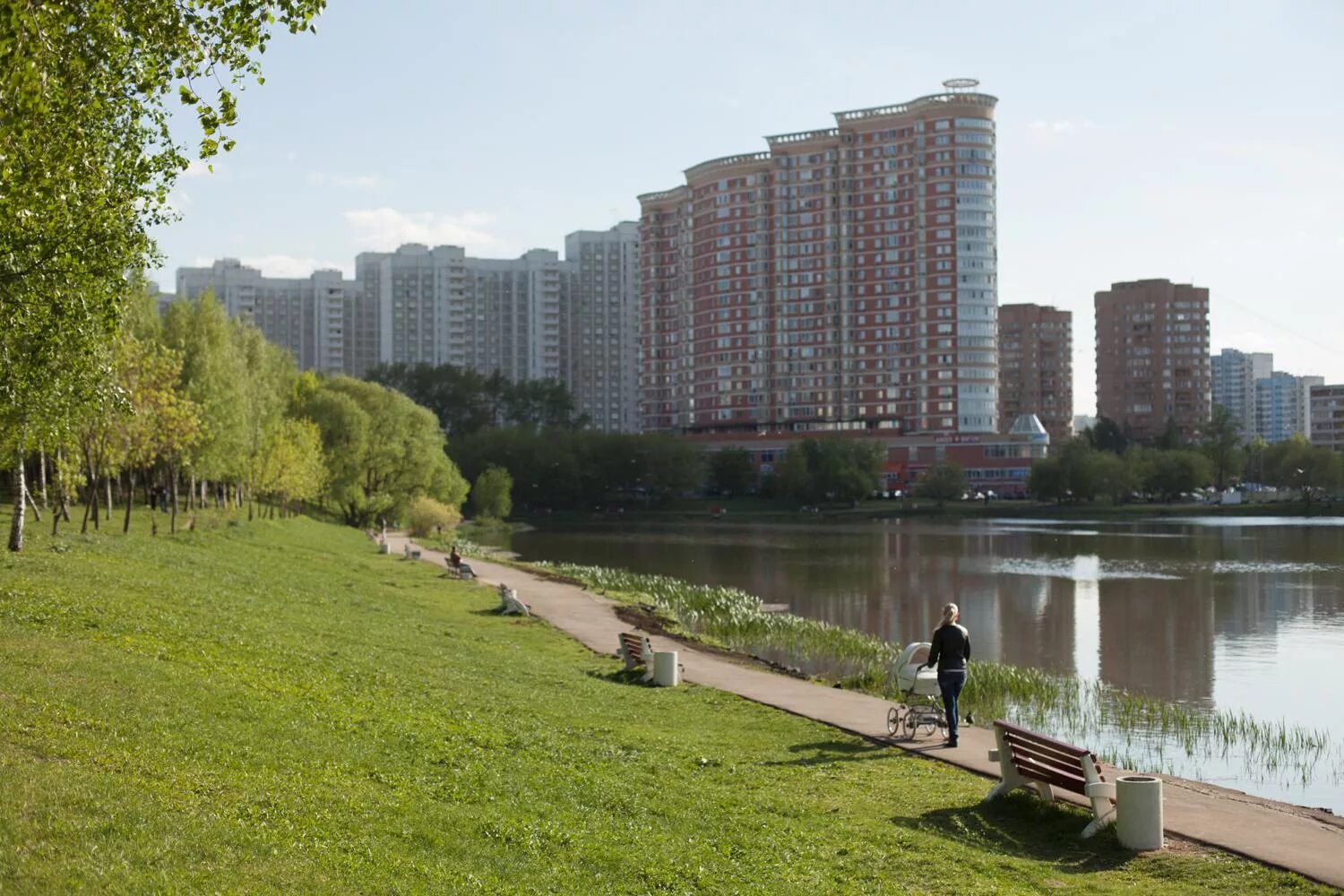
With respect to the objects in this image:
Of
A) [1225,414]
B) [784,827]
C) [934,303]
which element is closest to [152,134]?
[784,827]

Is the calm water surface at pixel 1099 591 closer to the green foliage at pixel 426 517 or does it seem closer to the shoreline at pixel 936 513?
the green foliage at pixel 426 517

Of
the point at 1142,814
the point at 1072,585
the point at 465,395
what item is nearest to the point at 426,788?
the point at 1142,814

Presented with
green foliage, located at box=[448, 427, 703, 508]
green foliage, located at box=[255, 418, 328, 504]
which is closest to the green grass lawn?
green foliage, located at box=[255, 418, 328, 504]

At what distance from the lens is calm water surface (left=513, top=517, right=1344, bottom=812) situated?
3212 cm

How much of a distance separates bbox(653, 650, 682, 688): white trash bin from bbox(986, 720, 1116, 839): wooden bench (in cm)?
901

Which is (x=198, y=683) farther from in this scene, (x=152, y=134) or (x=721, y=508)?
(x=721, y=508)

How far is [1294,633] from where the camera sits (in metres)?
41.1

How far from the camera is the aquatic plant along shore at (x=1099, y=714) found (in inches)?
862

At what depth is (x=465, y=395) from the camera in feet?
529

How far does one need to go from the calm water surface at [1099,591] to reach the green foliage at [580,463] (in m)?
28.2

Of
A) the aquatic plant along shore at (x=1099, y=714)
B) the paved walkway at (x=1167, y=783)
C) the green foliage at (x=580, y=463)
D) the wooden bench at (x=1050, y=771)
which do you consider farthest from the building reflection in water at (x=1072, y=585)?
the green foliage at (x=580, y=463)

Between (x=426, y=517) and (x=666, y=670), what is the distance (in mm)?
61776

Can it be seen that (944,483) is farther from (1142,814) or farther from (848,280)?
(1142,814)

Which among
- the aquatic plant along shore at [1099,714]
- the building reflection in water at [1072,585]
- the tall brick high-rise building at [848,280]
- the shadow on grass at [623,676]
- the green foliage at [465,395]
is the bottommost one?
the building reflection in water at [1072,585]
